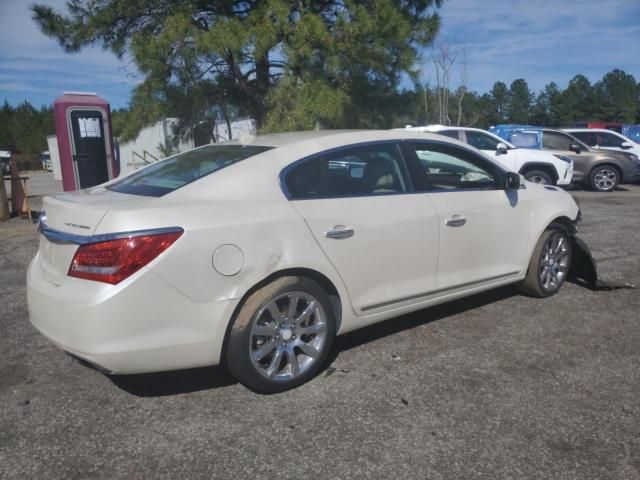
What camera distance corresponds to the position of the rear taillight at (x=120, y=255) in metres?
2.80

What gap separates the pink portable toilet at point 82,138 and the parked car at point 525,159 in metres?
6.42

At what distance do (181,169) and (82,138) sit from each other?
6.32 m

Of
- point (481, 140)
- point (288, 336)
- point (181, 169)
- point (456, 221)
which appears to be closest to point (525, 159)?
point (481, 140)

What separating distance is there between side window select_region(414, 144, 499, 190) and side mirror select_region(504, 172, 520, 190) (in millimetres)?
68

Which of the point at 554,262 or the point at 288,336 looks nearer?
the point at 288,336

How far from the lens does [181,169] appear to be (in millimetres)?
3652

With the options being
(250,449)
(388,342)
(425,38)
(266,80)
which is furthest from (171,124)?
(250,449)

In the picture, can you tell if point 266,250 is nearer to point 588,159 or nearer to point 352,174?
point 352,174

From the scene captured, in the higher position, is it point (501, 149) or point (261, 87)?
point (261, 87)

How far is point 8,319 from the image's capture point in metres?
4.63

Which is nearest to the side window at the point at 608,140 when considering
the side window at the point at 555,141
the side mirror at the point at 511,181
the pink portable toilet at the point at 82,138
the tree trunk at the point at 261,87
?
the side window at the point at 555,141

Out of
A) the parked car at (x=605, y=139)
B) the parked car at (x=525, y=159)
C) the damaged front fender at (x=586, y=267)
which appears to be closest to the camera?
the damaged front fender at (x=586, y=267)

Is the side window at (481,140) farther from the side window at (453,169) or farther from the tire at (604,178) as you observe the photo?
the side window at (453,169)

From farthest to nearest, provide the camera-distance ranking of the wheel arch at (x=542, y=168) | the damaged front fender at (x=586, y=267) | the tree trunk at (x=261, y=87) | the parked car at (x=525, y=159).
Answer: the tree trunk at (x=261, y=87), the wheel arch at (x=542, y=168), the parked car at (x=525, y=159), the damaged front fender at (x=586, y=267)
